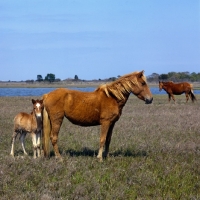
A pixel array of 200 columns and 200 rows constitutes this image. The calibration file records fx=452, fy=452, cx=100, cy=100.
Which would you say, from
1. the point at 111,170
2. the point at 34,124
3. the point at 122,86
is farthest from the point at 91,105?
the point at 111,170

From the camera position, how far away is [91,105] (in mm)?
9758

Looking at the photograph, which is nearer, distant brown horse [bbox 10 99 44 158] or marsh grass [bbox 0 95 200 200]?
marsh grass [bbox 0 95 200 200]

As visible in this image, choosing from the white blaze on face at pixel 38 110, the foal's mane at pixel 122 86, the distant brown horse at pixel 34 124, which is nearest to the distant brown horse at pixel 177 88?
the distant brown horse at pixel 34 124

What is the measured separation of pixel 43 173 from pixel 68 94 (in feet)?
7.13

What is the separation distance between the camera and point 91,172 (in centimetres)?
832

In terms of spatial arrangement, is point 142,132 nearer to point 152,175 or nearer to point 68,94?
point 68,94

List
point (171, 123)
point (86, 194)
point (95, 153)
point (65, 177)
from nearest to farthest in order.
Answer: point (86, 194)
point (65, 177)
point (95, 153)
point (171, 123)

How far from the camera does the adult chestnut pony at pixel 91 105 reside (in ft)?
31.8

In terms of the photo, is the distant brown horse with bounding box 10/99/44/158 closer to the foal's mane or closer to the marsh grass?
the marsh grass

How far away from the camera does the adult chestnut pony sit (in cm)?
→ 968

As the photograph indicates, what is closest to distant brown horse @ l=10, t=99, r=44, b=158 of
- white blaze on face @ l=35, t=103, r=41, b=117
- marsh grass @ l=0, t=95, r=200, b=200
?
white blaze on face @ l=35, t=103, r=41, b=117

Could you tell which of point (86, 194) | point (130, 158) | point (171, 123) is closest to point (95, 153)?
point (130, 158)

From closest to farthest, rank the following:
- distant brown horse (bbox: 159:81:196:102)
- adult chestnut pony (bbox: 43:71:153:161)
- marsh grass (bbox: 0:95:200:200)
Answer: marsh grass (bbox: 0:95:200:200) → adult chestnut pony (bbox: 43:71:153:161) → distant brown horse (bbox: 159:81:196:102)

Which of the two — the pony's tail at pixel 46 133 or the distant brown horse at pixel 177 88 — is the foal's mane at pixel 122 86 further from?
the distant brown horse at pixel 177 88
